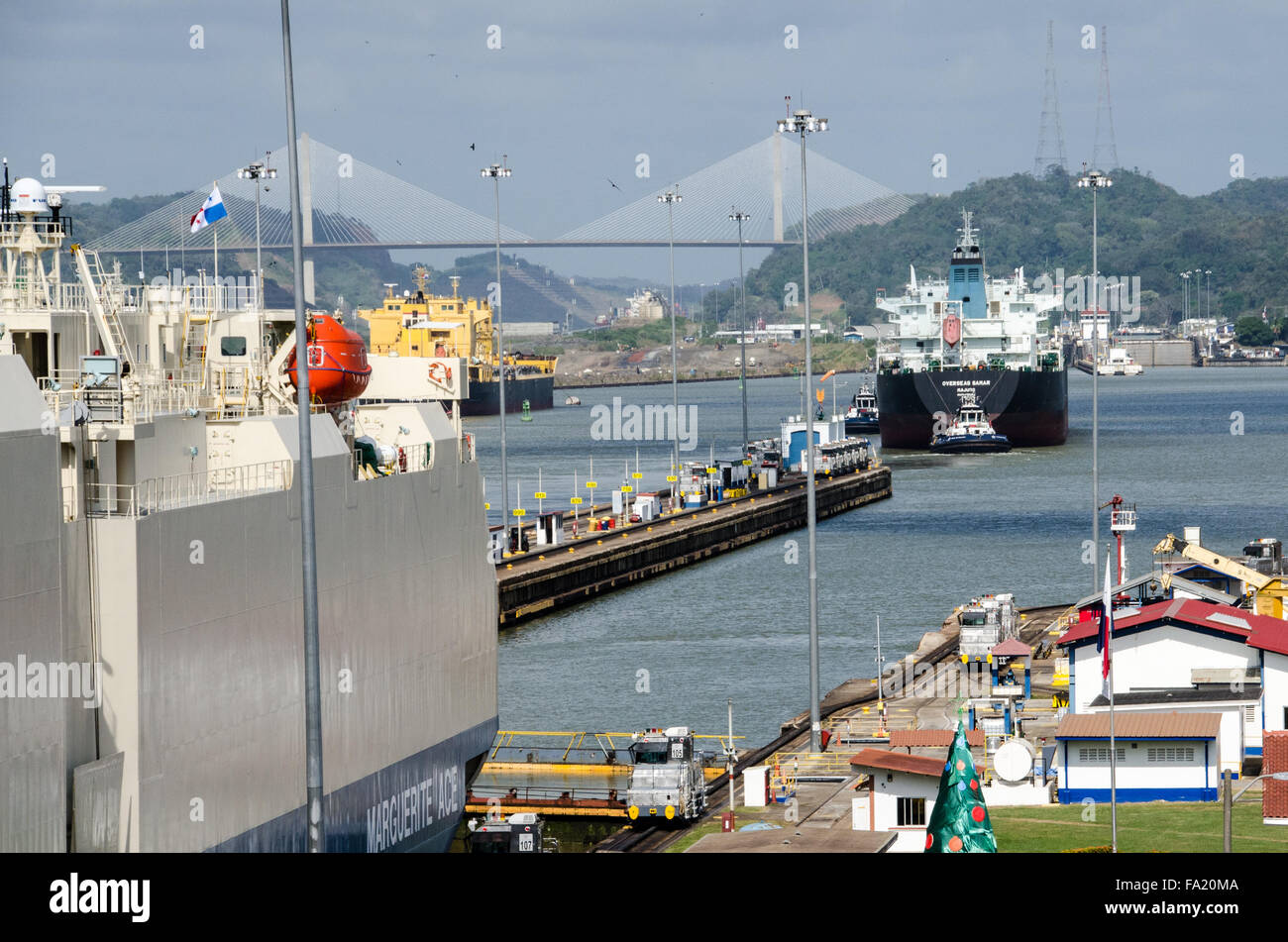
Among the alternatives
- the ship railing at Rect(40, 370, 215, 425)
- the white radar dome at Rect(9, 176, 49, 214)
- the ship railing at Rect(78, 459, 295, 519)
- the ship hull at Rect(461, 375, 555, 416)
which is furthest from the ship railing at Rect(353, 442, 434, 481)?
the ship hull at Rect(461, 375, 555, 416)

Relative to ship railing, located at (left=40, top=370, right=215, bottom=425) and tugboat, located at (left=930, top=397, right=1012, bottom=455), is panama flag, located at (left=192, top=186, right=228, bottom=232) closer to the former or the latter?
ship railing, located at (left=40, top=370, right=215, bottom=425)

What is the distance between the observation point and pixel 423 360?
26.7 m

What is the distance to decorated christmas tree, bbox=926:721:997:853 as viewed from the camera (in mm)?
15188

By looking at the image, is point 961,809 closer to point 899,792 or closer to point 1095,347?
point 899,792

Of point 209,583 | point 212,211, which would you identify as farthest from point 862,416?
point 209,583

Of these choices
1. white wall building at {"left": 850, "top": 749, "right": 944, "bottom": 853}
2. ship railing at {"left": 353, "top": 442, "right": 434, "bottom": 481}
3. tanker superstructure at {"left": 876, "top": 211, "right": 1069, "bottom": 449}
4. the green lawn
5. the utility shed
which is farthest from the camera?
tanker superstructure at {"left": 876, "top": 211, "right": 1069, "bottom": 449}

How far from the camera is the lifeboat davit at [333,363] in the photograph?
2189 centimetres

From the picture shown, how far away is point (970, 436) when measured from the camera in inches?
3927

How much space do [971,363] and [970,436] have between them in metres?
8.30

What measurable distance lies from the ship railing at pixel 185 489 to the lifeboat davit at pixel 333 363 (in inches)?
127

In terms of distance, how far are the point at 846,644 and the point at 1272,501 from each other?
1455 inches

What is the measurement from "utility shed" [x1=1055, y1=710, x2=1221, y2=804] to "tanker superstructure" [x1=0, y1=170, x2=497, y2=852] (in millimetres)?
8440
